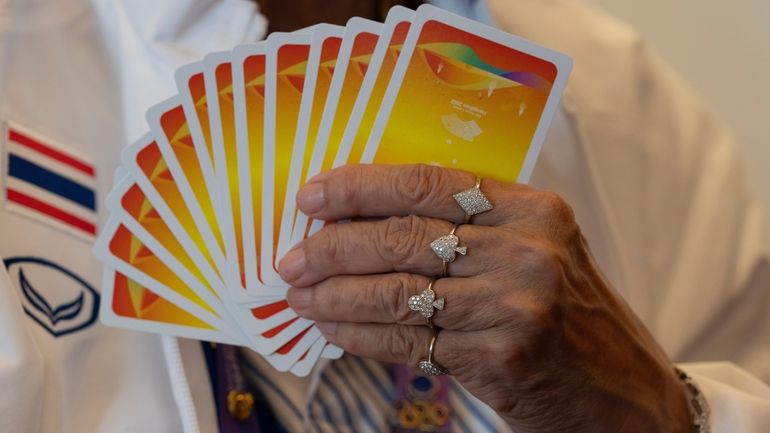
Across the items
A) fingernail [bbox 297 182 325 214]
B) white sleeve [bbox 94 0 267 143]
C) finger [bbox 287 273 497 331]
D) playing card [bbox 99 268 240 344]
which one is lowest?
playing card [bbox 99 268 240 344]

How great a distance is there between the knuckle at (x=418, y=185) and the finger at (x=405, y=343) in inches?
4.9

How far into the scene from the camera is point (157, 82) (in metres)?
1.05

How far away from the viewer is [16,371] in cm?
88

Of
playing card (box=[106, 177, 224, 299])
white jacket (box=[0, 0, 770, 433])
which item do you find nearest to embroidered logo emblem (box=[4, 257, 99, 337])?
white jacket (box=[0, 0, 770, 433])

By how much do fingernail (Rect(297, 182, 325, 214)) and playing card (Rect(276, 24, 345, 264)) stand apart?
23 millimetres

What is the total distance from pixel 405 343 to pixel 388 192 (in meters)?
0.14

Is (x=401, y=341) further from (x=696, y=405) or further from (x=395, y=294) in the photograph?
(x=696, y=405)

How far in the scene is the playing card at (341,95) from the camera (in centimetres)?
88

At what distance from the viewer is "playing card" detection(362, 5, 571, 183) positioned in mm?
881

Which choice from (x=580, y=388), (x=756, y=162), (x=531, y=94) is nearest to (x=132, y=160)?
(x=531, y=94)

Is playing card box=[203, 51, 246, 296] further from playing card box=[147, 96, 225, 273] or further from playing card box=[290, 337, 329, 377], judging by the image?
playing card box=[290, 337, 329, 377]

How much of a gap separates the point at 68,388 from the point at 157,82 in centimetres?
34

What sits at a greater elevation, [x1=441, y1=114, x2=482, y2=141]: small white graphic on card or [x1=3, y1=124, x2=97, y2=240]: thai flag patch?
[x1=441, y1=114, x2=482, y2=141]: small white graphic on card

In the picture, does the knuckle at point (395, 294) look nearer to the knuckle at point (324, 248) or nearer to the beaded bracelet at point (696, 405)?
the knuckle at point (324, 248)
